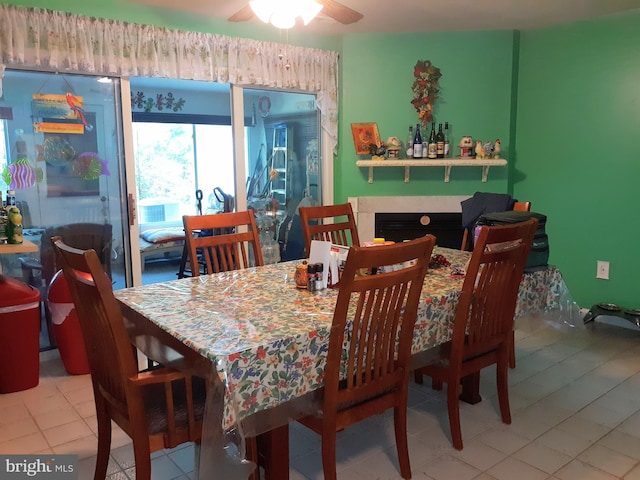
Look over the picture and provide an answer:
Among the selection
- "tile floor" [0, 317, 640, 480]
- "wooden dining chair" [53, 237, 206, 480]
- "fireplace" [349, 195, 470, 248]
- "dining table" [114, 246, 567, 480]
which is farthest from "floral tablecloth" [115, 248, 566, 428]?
"fireplace" [349, 195, 470, 248]

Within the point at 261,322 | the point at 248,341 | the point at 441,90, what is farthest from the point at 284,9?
the point at 441,90

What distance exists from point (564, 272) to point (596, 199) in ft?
2.06

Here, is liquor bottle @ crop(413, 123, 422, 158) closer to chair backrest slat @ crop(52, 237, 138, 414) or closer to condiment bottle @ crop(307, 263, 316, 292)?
condiment bottle @ crop(307, 263, 316, 292)

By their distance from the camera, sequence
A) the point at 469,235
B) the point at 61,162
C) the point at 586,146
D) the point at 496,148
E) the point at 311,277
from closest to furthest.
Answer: the point at 311,277 < the point at 61,162 < the point at 469,235 < the point at 586,146 < the point at 496,148

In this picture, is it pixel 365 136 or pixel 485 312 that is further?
pixel 365 136

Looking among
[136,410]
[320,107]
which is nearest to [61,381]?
[136,410]

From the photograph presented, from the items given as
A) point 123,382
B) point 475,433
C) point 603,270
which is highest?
point 123,382

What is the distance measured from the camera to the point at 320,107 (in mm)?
4297

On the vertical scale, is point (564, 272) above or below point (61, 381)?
above

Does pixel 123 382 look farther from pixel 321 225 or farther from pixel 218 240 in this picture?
pixel 321 225

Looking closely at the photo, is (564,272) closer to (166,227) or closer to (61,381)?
(61,381)

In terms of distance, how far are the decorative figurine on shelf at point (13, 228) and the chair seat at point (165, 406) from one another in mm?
1520

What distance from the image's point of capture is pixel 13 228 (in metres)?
2.83

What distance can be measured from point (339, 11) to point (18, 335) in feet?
7.84
